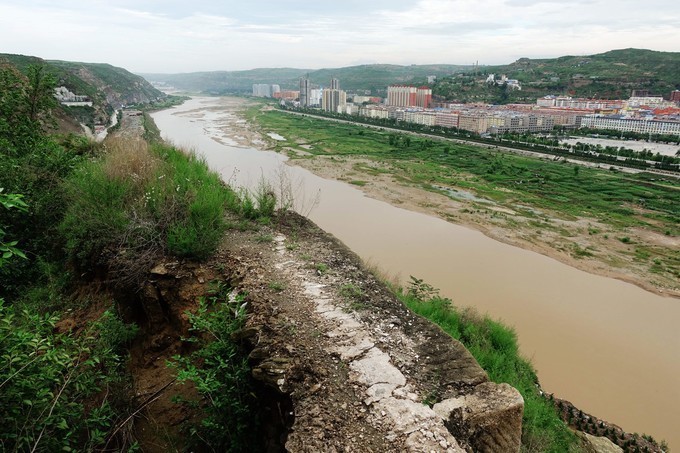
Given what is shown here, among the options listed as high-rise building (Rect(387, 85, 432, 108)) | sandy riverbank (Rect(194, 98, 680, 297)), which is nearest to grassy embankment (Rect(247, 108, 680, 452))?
sandy riverbank (Rect(194, 98, 680, 297))

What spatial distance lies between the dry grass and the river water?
2.16 meters

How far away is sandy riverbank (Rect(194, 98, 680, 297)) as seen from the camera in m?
15.6

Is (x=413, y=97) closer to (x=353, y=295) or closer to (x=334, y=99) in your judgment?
(x=334, y=99)

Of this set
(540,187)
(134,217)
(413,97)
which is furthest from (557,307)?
(413,97)

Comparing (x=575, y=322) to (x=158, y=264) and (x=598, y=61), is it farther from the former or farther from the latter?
(x=598, y=61)

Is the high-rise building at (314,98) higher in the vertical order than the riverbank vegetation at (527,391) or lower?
higher

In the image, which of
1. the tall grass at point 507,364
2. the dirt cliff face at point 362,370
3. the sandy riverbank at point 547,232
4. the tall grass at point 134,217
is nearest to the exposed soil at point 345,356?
the dirt cliff face at point 362,370

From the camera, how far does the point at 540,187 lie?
27.7m

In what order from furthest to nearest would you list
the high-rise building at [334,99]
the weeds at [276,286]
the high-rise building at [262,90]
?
1. the high-rise building at [262,90]
2. the high-rise building at [334,99]
3. the weeds at [276,286]

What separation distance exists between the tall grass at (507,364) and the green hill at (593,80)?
97.8 metres

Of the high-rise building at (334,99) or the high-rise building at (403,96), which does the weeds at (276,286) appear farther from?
the high-rise building at (403,96)

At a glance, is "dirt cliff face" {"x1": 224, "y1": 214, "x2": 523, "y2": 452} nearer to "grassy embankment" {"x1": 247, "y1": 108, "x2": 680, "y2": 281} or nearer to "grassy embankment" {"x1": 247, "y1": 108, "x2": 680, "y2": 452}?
"grassy embankment" {"x1": 247, "y1": 108, "x2": 680, "y2": 452}

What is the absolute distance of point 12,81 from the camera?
8.75m

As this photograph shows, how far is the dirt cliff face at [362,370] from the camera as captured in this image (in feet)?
11.1
